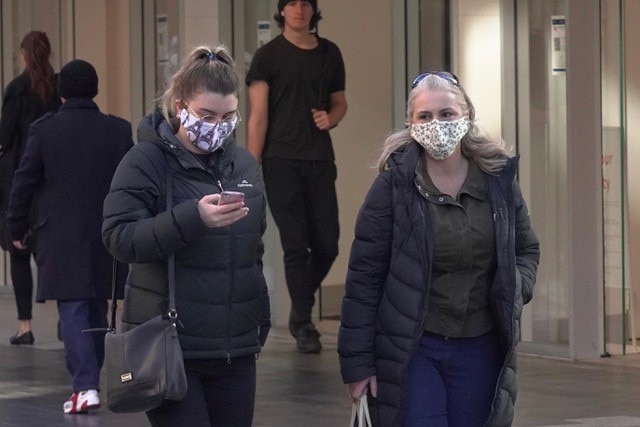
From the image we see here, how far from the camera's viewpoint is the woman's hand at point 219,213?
4539 mm

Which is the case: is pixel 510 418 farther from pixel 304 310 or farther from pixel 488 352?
pixel 304 310

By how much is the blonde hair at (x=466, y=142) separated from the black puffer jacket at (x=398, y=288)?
6 cm

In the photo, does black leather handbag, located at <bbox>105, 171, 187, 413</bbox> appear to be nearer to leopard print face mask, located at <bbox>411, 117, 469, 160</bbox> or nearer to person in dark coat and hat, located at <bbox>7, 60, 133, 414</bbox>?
leopard print face mask, located at <bbox>411, 117, 469, 160</bbox>

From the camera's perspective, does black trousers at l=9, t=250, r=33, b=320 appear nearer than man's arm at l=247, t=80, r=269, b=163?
No

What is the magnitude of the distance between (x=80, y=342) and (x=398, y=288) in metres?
3.57

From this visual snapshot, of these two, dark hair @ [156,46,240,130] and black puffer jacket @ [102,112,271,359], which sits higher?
dark hair @ [156,46,240,130]

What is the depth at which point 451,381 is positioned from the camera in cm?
498

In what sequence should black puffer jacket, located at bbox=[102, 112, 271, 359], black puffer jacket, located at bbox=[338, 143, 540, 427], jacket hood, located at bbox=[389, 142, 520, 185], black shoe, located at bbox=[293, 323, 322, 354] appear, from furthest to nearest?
1. black shoe, located at bbox=[293, 323, 322, 354]
2. jacket hood, located at bbox=[389, 142, 520, 185]
3. black puffer jacket, located at bbox=[338, 143, 540, 427]
4. black puffer jacket, located at bbox=[102, 112, 271, 359]

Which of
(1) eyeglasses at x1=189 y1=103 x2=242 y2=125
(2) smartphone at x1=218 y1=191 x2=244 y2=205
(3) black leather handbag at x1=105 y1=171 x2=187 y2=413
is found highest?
(1) eyeglasses at x1=189 y1=103 x2=242 y2=125

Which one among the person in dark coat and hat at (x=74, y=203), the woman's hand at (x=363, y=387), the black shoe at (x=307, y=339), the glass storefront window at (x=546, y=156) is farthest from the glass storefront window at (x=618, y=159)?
the woman's hand at (x=363, y=387)

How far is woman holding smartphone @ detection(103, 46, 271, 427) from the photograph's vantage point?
185 inches

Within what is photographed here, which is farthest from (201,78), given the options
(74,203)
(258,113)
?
(258,113)

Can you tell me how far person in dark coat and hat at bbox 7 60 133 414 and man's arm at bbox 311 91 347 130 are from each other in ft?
6.35

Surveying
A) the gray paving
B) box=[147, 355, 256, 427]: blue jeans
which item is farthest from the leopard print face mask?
the gray paving
